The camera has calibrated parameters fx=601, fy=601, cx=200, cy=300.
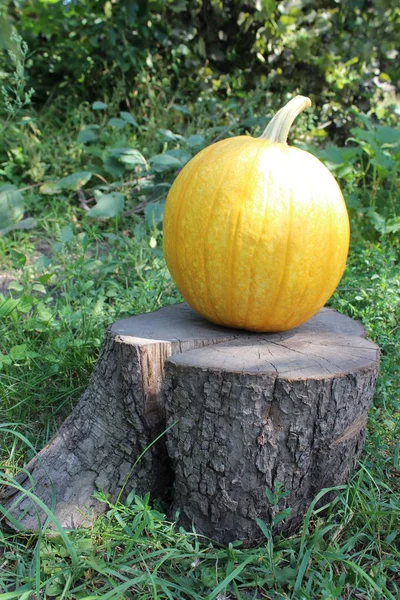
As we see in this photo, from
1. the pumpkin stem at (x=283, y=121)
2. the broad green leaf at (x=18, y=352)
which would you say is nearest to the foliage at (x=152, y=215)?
the broad green leaf at (x=18, y=352)

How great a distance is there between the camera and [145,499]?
1791 millimetres

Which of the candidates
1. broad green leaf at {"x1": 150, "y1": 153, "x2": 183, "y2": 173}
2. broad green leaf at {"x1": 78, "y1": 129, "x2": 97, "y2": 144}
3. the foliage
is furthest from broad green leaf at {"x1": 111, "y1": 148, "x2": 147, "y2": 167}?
broad green leaf at {"x1": 78, "y1": 129, "x2": 97, "y2": 144}

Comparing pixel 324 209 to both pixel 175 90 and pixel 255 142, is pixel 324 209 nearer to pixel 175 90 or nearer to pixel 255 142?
pixel 255 142

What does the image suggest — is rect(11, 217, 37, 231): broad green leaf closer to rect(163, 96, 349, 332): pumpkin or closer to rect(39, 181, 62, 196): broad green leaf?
rect(39, 181, 62, 196): broad green leaf

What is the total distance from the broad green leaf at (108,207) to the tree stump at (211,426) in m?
1.75

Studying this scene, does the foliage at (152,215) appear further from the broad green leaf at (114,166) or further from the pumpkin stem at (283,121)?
the pumpkin stem at (283,121)

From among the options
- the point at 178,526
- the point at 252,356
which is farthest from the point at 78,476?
the point at 252,356

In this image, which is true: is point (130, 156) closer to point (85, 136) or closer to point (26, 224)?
point (85, 136)

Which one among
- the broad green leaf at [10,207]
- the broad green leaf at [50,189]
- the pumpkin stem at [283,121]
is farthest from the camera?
the broad green leaf at [50,189]

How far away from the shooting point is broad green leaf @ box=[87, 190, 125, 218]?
3.74m

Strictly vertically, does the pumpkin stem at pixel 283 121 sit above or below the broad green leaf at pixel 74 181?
above

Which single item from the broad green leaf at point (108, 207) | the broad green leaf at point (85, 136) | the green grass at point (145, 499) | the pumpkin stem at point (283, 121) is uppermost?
the pumpkin stem at point (283, 121)

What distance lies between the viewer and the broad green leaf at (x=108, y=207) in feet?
12.3

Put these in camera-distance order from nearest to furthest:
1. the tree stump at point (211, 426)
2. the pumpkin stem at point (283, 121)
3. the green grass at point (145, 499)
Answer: the green grass at point (145, 499) < the tree stump at point (211, 426) < the pumpkin stem at point (283, 121)
